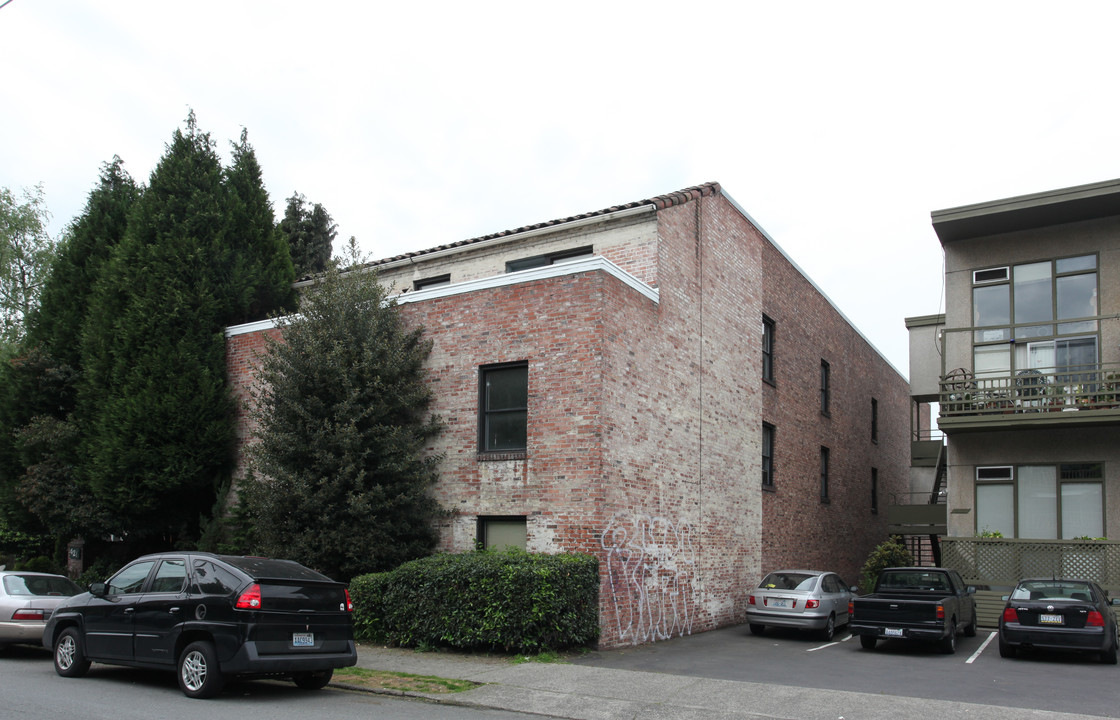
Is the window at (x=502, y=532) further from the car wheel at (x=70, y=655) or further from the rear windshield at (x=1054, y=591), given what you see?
the rear windshield at (x=1054, y=591)

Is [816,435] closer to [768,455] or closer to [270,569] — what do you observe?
[768,455]

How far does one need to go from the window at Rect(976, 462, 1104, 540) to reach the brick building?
4.68m

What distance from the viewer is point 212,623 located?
9328 mm

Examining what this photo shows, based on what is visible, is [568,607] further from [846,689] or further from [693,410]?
[693,410]

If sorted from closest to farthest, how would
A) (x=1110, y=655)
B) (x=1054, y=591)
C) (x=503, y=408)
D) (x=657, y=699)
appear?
(x=657, y=699), (x=1110, y=655), (x=1054, y=591), (x=503, y=408)

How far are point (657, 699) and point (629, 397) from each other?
19.4ft

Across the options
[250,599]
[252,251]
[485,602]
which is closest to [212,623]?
[250,599]

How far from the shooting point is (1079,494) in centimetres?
1862

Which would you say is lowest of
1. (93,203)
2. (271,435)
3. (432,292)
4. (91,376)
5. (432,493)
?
(432,493)

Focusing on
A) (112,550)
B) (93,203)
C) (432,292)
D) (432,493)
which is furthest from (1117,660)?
(93,203)

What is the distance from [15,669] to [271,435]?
16.7ft

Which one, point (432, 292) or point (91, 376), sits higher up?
point (432, 292)

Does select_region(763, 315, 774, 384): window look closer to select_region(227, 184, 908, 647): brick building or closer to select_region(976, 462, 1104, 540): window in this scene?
select_region(227, 184, 908, 647): brick building

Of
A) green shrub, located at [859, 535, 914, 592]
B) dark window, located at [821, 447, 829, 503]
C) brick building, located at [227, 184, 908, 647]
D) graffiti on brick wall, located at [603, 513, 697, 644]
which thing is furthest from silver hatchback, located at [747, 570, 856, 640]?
dark window, located at [821, 447, 829, 503]
